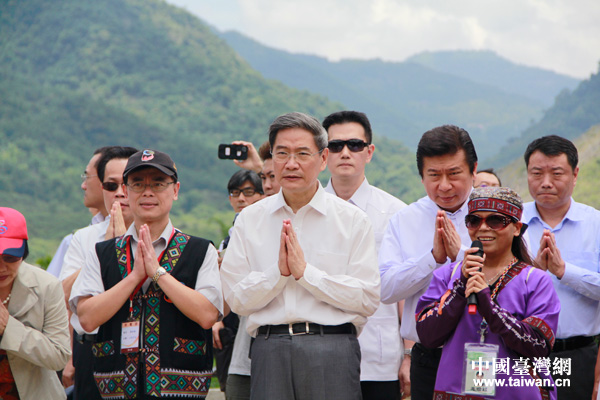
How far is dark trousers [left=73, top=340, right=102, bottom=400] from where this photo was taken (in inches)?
163

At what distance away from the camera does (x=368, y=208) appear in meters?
4.76

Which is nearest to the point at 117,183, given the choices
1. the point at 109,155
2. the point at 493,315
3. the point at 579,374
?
the point at 109,155

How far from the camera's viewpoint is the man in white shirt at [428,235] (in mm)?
3891

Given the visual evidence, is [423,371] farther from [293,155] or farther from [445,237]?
[293,155]

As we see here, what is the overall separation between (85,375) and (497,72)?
16092cm

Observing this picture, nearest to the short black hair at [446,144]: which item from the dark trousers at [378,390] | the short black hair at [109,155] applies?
the dark trousers at [378,390]

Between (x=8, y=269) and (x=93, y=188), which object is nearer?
(x=8, y=269)

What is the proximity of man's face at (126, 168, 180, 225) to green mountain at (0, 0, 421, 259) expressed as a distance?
3246 centimetres

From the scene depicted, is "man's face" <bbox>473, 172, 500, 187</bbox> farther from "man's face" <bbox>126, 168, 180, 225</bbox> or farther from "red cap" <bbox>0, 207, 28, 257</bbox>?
"red cap" <bbox>0, 207, 28, 257</bbox>

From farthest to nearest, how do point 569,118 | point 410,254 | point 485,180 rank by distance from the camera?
point 569,118 < point 485,180 < point 410,254

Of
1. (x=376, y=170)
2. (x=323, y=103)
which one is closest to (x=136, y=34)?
(x=323, y=103)

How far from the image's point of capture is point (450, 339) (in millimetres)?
3430

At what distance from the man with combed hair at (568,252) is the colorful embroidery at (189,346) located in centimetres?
203

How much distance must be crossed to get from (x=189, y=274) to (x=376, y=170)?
38321mm
